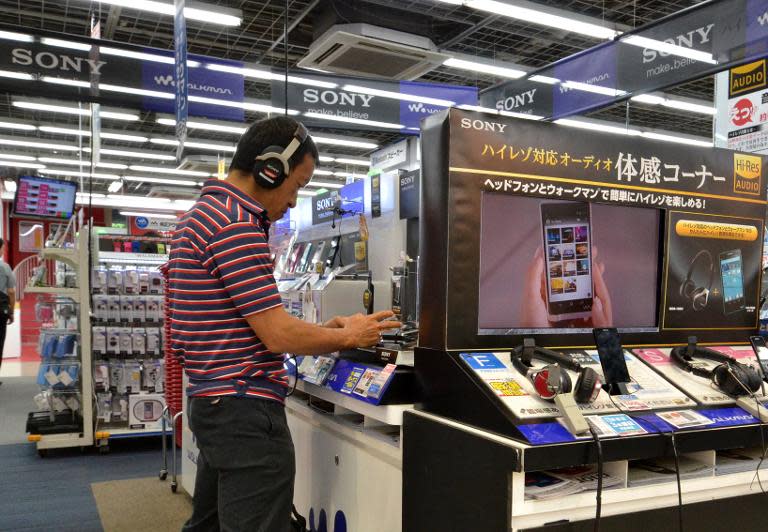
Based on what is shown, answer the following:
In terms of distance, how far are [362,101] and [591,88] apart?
205cm

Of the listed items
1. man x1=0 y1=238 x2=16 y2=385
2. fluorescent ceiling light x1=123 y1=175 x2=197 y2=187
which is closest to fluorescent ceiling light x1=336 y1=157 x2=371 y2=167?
fluorescent ceiling light x1=123 y1=175 x2=197 y2=187

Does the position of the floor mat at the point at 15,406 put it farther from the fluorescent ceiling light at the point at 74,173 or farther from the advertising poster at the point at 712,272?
the fluorescent ceiling light at the point at 74,173

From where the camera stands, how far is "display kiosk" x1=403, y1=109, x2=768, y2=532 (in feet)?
5.12

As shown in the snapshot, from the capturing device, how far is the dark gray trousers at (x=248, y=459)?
164 centimetres

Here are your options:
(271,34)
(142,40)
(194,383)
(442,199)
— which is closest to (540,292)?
(442,199)

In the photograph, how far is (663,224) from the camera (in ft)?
Answer: 7.05

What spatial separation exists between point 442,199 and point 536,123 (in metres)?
0.39

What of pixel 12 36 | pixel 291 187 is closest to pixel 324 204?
pixel 291 187

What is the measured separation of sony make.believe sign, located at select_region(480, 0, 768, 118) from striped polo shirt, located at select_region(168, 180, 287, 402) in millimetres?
3596

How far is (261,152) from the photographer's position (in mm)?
1784

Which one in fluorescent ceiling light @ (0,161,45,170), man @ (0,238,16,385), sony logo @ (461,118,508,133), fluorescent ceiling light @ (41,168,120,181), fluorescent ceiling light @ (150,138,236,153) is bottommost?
man @ (0,238,16,385)

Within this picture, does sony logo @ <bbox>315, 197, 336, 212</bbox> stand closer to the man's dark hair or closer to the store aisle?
the man's dark hair

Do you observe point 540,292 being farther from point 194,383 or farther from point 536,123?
point 194,383

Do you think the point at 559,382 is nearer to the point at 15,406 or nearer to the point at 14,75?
the point at 14,75
